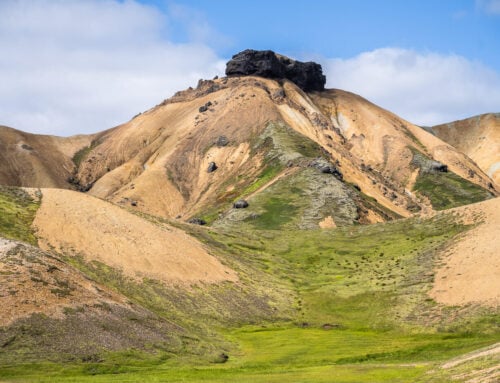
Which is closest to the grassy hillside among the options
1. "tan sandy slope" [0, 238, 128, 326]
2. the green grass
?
"tan sandy slope" [0, 238, 128, 326]

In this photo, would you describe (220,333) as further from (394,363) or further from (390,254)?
(390,254)

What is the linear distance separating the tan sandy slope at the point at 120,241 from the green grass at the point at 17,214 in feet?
5.06

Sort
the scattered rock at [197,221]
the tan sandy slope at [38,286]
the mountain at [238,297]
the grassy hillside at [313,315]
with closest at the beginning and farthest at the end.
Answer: the grassy hillside at [313,315] → the mountain at [238,297] → the tan sandy slope at [38,286] → the scattered rock at [197,221]

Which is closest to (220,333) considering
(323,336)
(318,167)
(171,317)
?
(171,317)

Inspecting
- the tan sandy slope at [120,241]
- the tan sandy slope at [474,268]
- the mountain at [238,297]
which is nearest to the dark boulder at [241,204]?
the mountain at [238,297]

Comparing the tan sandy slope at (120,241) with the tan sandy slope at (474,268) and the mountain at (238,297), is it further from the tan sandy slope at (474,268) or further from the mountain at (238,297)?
the tan sandy slope at (474,268)

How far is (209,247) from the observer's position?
119188 mm

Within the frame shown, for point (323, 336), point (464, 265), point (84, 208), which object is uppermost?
point (84, 208)

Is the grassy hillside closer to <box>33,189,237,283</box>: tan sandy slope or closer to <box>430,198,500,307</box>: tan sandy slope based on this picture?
<box>430,198,500,307</box>: tan sandy slope

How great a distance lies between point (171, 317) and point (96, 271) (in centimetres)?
1380

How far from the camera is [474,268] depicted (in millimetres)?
96938

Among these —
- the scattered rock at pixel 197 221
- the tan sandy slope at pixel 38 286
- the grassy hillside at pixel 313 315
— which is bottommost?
the grassy hillside at pixel 313 315

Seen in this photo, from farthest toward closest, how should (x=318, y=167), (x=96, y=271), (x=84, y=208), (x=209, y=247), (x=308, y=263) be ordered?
(x=318, y=167)
(x=308, y=263)
(x=209, y=247)
(x=84, y=208)
(x=96, y=271)

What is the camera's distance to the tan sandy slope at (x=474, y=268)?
3484 inches
